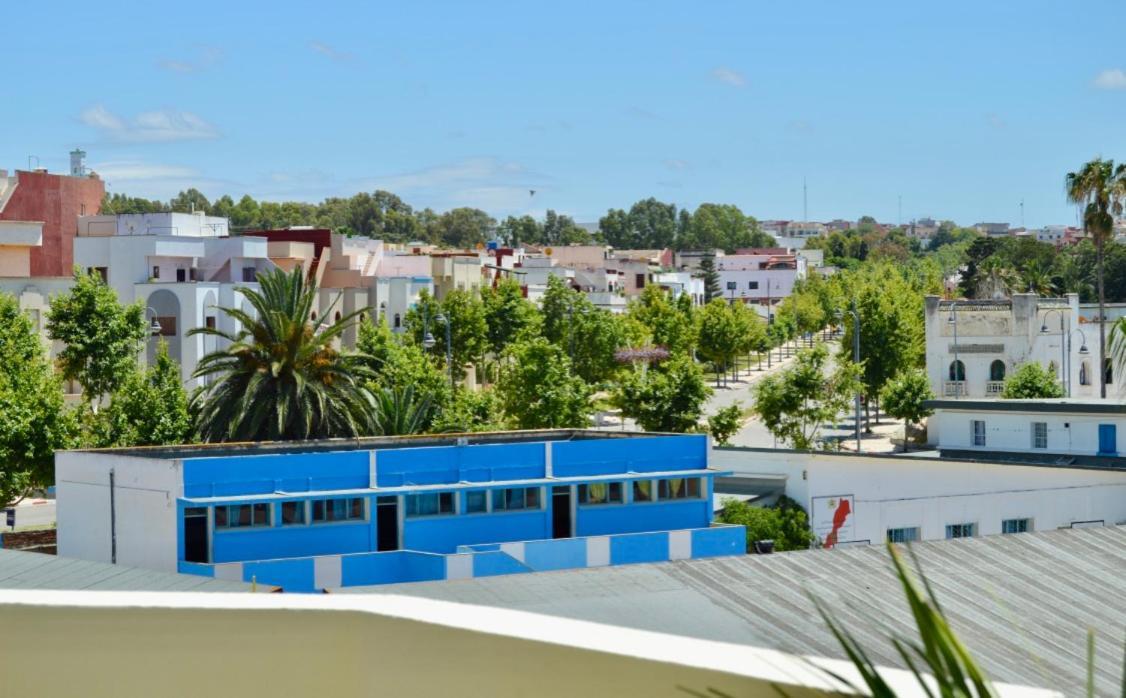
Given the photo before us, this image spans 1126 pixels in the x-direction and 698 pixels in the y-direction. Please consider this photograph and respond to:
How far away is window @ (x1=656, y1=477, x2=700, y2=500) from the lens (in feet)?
112

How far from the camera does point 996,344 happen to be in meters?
70.2

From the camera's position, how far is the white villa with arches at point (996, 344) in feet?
228

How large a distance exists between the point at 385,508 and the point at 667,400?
79.4 ft

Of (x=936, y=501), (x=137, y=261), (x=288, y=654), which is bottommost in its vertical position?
(x=936, y=501)

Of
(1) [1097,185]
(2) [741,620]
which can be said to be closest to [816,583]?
(2) [741,620]

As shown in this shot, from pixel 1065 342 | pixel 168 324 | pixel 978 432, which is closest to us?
pixel 978 432

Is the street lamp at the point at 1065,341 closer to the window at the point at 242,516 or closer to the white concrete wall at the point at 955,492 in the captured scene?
the white concrete wall at the point at 955,492

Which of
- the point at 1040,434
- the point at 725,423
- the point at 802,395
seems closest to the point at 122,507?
the point at 1040,434

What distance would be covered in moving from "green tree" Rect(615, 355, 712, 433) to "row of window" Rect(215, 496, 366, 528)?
79.2ft

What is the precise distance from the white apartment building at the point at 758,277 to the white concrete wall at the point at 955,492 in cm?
13712

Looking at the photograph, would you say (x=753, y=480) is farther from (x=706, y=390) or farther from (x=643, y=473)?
(x=706, y=390)

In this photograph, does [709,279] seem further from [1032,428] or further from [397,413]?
[1032,428]

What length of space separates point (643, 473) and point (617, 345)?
50860mm

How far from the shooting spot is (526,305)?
3145 inches
